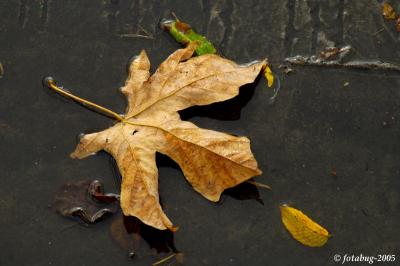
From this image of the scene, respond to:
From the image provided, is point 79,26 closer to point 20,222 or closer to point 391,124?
point 20,222

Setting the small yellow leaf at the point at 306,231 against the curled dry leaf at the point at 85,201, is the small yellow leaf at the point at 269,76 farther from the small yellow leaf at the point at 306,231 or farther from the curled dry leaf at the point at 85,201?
the curled dry leaf at the point at 85,201

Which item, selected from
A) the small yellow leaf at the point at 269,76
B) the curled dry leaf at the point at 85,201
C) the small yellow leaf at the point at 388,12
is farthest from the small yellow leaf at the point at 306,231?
the small yellow leaf at the point at 388,12

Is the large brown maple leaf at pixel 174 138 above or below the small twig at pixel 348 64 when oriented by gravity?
below

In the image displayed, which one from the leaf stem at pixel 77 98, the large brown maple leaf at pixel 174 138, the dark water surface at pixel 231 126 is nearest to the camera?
the large brown maple leaf at pixel 174 138

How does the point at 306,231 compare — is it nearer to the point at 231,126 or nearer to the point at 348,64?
the point at 231,126

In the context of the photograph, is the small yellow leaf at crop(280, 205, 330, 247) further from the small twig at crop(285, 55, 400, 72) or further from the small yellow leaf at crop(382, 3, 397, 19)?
the small yellow leaf at crop(382, 3, 397, 19)

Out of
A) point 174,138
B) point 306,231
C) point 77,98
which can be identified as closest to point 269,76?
point 174,138
